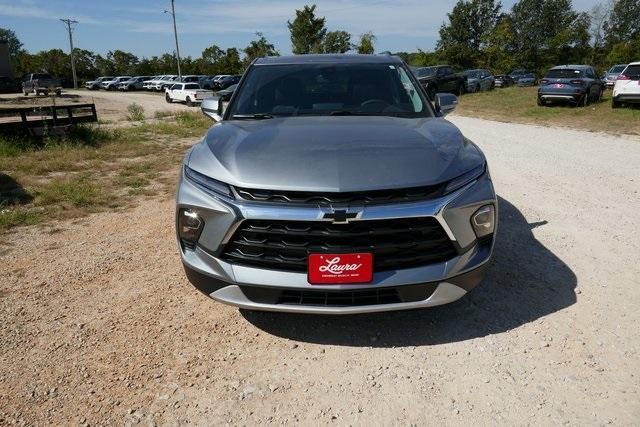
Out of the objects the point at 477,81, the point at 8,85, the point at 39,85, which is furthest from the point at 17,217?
the point at 39,85

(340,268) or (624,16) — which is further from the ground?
(624,16)

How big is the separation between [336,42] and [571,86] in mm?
28773

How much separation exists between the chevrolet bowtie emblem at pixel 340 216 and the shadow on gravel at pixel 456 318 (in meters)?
0.81

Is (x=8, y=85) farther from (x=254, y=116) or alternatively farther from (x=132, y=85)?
(x=254, y=116)

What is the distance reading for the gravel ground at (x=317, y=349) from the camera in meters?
2.17

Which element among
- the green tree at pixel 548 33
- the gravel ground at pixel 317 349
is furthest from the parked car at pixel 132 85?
the gravel ground at pixel 317 349

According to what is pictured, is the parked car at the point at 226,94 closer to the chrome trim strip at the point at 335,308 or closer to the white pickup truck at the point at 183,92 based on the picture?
the chrome trim strip at the point at 335,308

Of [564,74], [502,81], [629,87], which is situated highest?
[502,81]

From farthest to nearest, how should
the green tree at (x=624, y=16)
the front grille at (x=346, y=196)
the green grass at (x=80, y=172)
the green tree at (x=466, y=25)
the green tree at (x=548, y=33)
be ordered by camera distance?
the green tree at (x=624, y=16)
the green tree at (x=466, y=25)
the green tree at (x=548, y=33)
the green grass at (x=80, y=172)
the front grille at (x=346, y=196)

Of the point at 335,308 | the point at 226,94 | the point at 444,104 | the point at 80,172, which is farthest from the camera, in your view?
the point at 226,94

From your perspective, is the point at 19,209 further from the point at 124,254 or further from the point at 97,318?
the point at 97,318

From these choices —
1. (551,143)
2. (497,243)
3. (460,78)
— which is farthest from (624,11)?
(497,243)

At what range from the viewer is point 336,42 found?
4178 centimetres

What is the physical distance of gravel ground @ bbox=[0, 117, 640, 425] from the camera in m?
2.17
